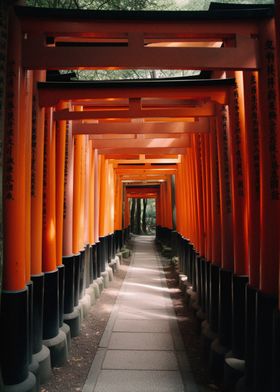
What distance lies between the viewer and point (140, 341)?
18.9ft

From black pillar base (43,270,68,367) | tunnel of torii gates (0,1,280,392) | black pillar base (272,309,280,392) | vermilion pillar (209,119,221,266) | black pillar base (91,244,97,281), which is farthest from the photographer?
black pillar base (91,244,97,281)

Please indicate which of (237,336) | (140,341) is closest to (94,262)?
(140,341)

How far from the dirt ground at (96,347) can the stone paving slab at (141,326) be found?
0.27 metres

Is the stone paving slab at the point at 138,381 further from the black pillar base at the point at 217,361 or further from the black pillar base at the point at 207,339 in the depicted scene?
the black pillar base at the point at 207,339

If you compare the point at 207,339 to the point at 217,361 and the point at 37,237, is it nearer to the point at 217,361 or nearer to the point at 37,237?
the point at 217,361

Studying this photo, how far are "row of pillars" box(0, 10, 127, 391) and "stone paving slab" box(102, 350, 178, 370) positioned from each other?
2.29 ft

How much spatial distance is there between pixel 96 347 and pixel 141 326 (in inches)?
48.5

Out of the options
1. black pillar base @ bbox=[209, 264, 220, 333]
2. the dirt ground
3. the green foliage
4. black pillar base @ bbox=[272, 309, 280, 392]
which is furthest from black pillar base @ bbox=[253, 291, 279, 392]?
the green foliage

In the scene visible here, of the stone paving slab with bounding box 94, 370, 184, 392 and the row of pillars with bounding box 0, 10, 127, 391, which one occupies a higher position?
the row of pillars with bounding box 0, 10, 127, 391

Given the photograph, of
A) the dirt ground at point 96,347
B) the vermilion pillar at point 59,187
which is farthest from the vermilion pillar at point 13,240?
the vermilion pillar at point 59,187

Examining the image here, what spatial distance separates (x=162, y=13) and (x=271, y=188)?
83.8 inches

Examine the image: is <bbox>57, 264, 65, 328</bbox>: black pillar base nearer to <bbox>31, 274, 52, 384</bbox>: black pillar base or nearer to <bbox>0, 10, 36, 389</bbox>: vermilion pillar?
<bbox>31, 274, 52, 384</bbox>: black pillar base

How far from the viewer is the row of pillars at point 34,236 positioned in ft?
11.4

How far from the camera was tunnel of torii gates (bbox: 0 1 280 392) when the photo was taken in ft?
11.1
